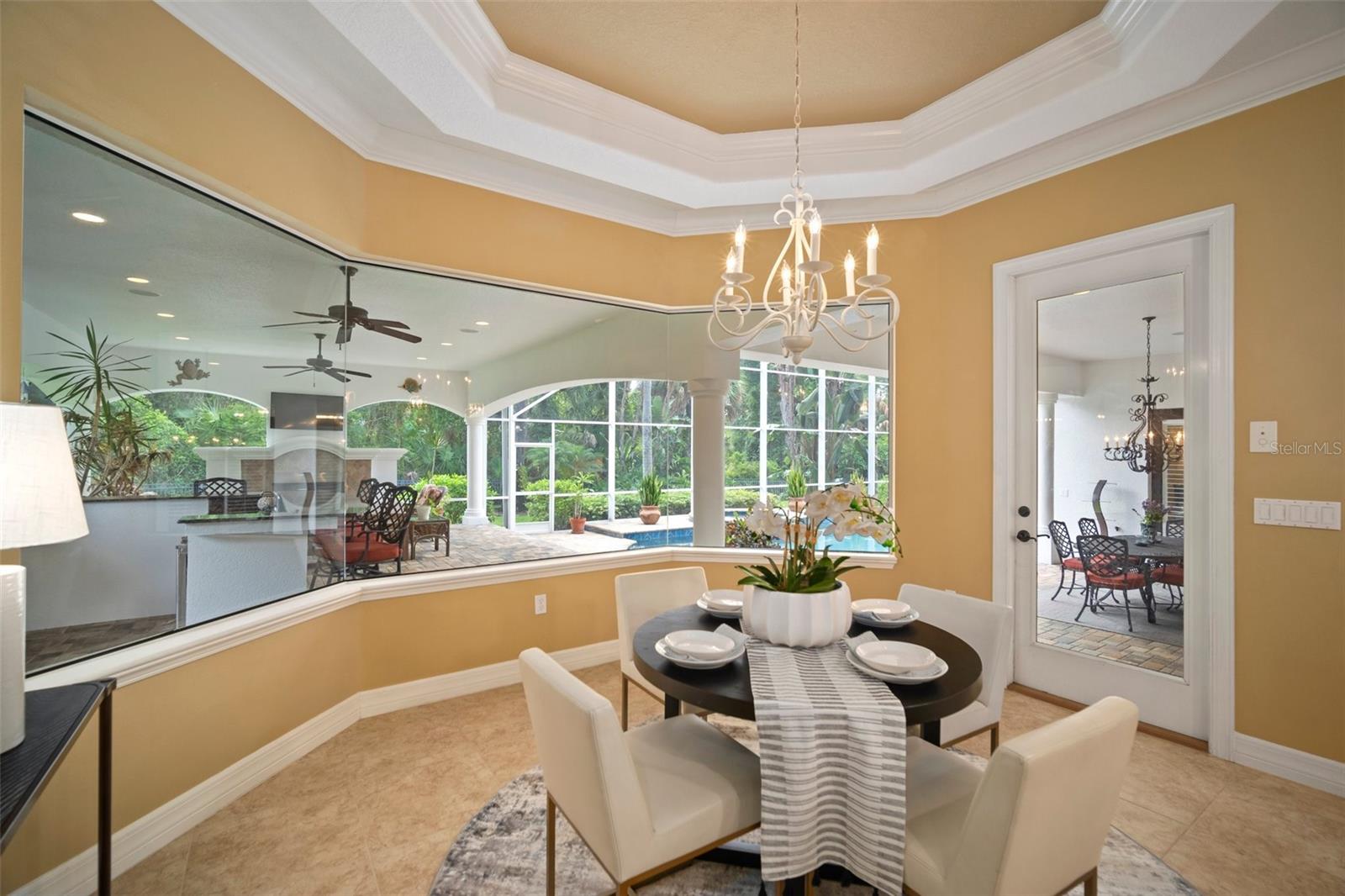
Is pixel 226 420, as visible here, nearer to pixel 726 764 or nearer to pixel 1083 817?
pixel 726 764

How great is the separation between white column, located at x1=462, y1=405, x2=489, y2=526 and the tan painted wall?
0.42 meters

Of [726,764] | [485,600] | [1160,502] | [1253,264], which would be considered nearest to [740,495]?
[485,600]

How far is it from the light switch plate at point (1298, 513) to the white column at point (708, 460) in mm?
2623

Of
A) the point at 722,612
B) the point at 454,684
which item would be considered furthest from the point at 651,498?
the point at 722,612

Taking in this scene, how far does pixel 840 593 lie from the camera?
6.02 feet

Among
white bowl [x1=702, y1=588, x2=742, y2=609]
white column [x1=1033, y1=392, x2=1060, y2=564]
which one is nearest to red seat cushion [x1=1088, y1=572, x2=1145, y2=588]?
white column [x1=1033, y1=392, x2=1060, y2=564]

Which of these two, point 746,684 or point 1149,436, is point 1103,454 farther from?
point 746,684

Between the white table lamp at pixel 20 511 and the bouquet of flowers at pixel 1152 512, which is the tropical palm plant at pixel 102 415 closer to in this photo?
the white table lamp at pixel 20 511

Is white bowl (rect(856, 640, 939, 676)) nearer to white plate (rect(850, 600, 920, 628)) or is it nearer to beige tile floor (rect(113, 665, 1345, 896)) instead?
white plate (rect(850, 600, 920, 628))

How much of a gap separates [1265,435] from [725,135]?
281 cm

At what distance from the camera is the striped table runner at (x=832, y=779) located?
1430 millimetres

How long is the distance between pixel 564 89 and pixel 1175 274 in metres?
2.94

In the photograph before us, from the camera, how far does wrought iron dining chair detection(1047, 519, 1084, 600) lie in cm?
311

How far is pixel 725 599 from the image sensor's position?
232 cm
